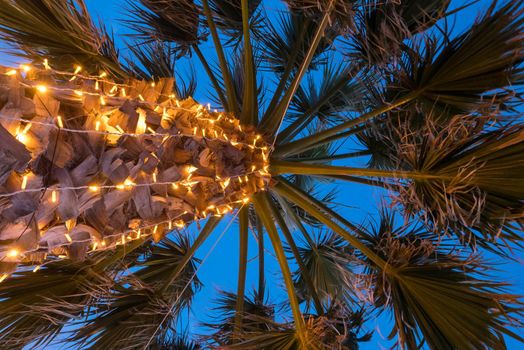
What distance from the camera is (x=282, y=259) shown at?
9.93 feet

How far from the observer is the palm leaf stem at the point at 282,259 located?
2564 mm

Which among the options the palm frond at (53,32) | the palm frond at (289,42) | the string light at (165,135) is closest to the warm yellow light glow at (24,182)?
the string light at (165,135)

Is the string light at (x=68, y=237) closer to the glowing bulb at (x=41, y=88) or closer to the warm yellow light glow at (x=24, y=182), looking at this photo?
the warm yellow light glow at (x=24, y=182)

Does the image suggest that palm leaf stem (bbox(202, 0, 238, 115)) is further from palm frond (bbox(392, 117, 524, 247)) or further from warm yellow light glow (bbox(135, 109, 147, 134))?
warm yellow light glow (bbox(135, 109, 147, 134))

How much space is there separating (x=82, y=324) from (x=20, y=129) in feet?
5.99

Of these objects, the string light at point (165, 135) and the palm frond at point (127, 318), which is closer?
the string light at point (165, 135)

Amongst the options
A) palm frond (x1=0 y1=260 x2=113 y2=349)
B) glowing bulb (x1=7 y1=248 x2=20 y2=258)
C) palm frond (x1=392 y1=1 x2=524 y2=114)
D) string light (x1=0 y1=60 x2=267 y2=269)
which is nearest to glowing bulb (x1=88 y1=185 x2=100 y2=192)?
string light (x1=0 y1=60 x2=267 y2=269)

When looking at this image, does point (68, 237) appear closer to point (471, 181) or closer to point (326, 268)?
point (471, 181)

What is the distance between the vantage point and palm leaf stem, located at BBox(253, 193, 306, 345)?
2564 millimetres

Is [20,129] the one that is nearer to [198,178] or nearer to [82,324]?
[198,178]

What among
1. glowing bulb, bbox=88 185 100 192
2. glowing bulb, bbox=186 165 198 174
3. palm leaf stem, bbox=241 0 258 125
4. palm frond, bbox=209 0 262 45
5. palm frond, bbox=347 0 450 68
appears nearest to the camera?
glowing bulb, bbox=88 185 100 192

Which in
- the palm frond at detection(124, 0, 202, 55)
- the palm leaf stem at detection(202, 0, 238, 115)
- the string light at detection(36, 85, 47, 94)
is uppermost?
the palm frond at detection(124, 0, 202, 55)

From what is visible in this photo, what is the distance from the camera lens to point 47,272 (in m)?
2.37

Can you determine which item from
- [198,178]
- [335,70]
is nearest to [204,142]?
[198,178]
